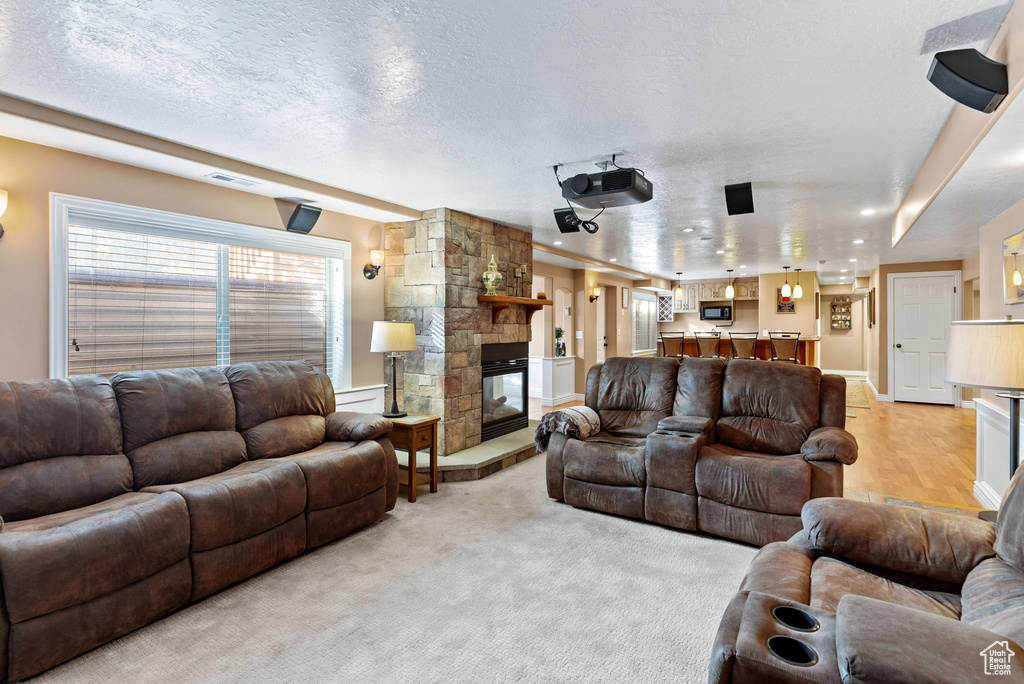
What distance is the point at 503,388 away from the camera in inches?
224

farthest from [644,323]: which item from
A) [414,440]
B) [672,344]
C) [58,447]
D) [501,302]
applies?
[58,447]

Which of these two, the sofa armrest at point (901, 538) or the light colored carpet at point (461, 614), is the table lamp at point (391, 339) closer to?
the light colored carpet at point (461, 614)

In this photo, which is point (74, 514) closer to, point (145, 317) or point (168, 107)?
point (145, 317)

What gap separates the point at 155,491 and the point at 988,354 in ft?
12.3

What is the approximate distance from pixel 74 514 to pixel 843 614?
→ 303cm

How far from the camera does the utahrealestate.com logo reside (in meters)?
0.98

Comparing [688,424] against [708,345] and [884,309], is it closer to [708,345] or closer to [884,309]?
[708,345]

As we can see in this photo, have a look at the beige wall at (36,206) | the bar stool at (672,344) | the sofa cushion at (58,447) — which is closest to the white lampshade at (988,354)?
the sofa cushion at (58,447)

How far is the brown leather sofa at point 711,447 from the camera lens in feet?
10.2

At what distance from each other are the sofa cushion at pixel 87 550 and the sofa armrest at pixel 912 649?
2579 millimetres

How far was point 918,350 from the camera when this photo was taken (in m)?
8.00

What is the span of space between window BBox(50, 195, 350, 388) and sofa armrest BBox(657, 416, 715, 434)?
2.89 metres

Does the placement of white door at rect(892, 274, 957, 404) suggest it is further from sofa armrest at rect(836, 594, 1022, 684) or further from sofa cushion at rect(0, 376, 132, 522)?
sofa cushion at rect(0, 376, 132, 522)

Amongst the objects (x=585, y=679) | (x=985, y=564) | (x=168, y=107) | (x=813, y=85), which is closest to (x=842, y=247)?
(x=813, y=85)
